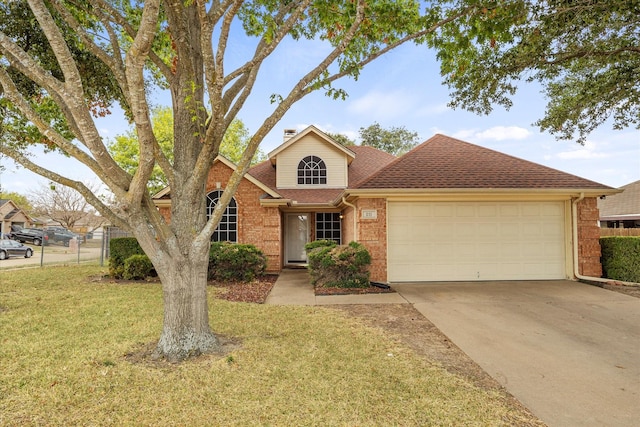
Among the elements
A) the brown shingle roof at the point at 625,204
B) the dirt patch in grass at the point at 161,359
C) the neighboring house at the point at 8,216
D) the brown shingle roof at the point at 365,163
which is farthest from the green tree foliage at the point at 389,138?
the neighboring house at the point at 8,216

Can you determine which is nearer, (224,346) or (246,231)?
(224,346)

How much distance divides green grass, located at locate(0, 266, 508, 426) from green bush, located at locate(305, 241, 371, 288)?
302cm

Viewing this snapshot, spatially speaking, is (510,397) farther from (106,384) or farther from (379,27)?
(379,27)

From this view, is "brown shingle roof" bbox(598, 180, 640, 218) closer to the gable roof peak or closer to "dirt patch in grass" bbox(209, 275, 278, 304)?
the gable roof peak

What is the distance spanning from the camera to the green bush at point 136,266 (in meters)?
10.9

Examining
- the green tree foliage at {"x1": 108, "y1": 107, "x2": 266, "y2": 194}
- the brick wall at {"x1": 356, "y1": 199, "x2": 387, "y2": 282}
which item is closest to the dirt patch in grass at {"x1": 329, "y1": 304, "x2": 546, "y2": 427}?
the brick wall at {"x1": 356, "y1": 199, "x2": 387, "y2": 282}

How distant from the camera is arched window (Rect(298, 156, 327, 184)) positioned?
1516cm

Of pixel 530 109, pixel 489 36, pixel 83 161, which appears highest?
pixel 530 109

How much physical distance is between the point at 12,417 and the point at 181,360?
158cm

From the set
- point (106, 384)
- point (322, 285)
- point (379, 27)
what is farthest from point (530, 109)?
point (106, 384)

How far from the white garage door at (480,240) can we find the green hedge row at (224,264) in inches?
175

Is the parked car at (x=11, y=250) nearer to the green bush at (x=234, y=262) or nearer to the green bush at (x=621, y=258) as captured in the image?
the green bush at (x=234, y=262)

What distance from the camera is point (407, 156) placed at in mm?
11055

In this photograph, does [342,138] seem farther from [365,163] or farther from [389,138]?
[365,163]
